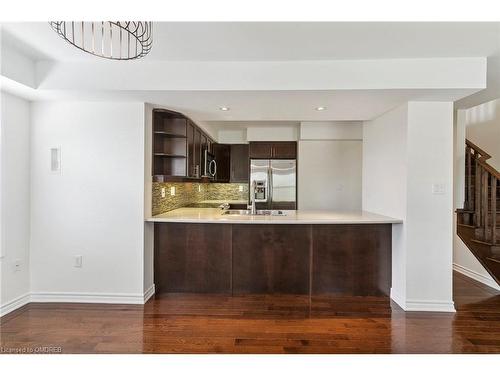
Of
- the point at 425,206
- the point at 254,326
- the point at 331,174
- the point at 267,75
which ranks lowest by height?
the point at 254,326

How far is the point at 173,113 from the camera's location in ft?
11.6

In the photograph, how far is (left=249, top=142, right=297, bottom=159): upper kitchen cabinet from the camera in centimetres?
591

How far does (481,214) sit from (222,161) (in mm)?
Answer: 4479

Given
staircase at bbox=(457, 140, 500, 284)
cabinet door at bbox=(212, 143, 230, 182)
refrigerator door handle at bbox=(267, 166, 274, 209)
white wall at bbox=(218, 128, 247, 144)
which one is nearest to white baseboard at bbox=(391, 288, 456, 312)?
staircase at bbox=(457, 140, 500, 284)

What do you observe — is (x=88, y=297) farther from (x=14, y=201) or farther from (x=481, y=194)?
(x=481, y=194)

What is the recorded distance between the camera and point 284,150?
593 centimetres

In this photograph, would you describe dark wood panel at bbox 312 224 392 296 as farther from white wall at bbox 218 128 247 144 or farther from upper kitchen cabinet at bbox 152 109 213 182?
white wall at bbox 218 128 247 144

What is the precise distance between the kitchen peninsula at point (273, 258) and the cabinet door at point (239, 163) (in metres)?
3.11

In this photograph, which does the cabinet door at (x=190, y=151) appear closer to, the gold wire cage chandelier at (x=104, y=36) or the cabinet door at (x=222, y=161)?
the gold wire cage chandelier at (x=104, y=36)

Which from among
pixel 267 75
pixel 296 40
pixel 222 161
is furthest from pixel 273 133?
pixel 296 40

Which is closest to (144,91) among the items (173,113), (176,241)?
(173,113)
